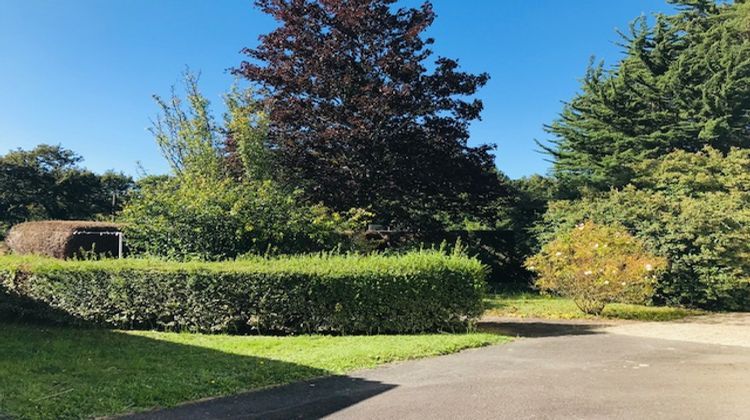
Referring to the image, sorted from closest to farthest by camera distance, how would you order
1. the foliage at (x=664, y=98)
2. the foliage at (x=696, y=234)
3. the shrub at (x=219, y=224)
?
the shrub at (x=219, y=224)
the foliage at (x=696, y=234)
the foliage at (x=664, y=98)

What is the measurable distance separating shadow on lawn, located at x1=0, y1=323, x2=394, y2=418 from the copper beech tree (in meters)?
9.08

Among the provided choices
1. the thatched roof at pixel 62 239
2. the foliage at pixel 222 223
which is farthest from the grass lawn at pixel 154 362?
the thatched roof at pixel 62 239

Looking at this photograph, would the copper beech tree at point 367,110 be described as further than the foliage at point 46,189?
No

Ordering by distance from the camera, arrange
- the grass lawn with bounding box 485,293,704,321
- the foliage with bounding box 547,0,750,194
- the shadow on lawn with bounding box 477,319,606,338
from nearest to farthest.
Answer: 1. the shadow on lawn with bounding box 477,319,606,338
2. the grass lawn with bounding box 485,293,704,321
3. the foliage with bounding box 547,0,750,194

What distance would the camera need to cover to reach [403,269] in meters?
8.62

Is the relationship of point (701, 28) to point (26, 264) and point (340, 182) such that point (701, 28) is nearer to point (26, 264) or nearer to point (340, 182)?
point (340, 182)

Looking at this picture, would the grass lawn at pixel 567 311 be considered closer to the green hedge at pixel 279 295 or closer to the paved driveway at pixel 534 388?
the green hedge at pixel 279 295

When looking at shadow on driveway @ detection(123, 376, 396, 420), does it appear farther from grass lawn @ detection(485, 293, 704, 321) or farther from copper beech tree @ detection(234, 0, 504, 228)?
copper beech tree @ detection(234, 0, 504, 228)

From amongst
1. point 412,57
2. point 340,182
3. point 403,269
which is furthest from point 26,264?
point 412,57

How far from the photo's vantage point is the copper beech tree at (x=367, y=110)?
15.5m

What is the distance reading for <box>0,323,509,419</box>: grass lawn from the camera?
4.78 m

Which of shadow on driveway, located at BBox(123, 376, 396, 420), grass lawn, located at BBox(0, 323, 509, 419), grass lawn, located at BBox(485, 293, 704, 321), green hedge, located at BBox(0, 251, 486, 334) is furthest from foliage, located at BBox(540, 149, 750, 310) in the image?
shadow on driveway, located at BBox(123, 376, 396, 420)

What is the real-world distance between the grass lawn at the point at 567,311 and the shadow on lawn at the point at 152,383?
673 cm

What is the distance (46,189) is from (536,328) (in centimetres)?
3676
